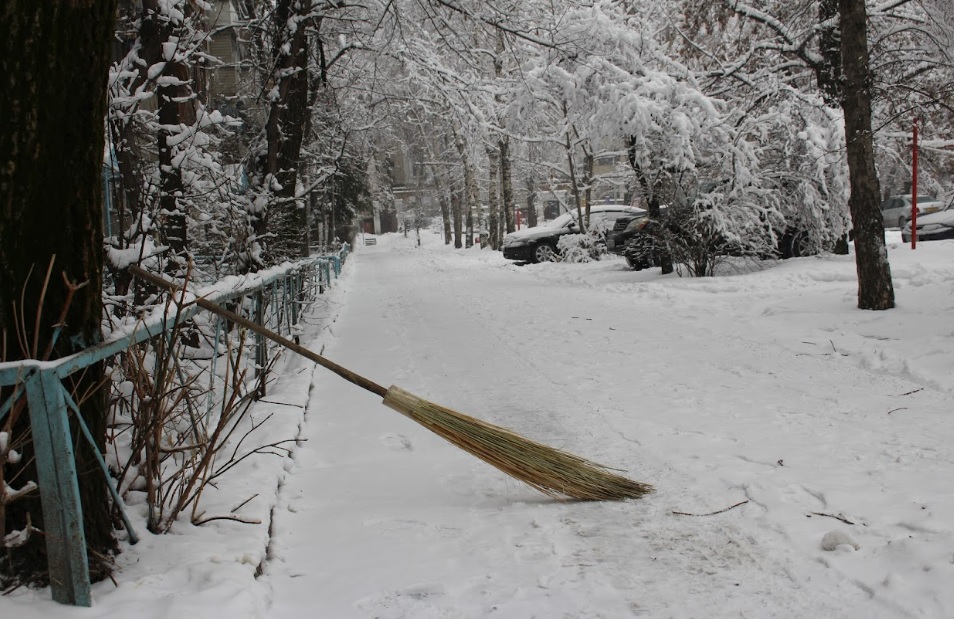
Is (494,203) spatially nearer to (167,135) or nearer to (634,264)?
(634,264)

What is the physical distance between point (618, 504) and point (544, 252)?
62.4 ft

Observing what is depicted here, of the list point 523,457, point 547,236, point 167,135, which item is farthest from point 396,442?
point 547,236

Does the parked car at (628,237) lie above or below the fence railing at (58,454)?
above

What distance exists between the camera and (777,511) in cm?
339

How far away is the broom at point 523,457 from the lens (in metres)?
3.72

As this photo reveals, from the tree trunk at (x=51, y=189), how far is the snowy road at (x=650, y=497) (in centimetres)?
92

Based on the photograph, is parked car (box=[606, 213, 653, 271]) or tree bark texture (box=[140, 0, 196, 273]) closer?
tree bark texture (box=[140, 0, 196, 273])

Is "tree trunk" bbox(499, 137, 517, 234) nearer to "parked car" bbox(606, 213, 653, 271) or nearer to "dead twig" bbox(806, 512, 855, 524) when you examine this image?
"parked car" bbox(606, 213, 653, 271)

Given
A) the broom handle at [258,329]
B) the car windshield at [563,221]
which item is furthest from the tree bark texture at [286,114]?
the car windshield at [563,221]

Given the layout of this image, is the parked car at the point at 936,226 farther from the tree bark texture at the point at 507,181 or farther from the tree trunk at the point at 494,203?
the tree trunk at the point at 494,203

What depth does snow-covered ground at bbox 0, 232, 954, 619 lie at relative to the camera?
8.96 feet

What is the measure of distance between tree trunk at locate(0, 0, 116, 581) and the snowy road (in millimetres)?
925

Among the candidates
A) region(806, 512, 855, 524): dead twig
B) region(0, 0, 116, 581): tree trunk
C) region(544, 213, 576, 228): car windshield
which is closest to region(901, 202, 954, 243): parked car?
region(544, 213, 576, 228): car windshield

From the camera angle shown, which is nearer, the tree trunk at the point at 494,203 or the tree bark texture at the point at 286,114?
the tree bark texture at the point at 286,114
